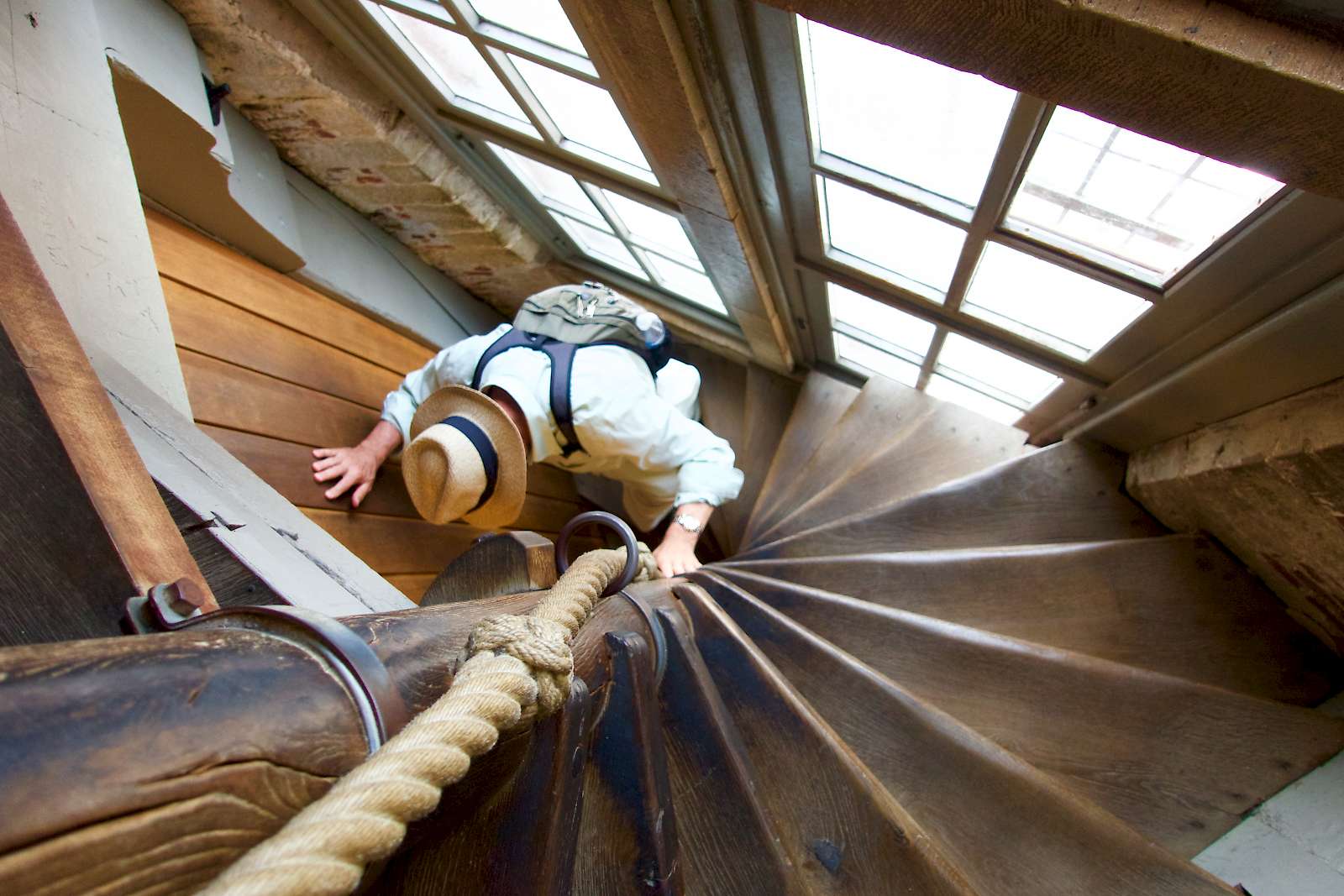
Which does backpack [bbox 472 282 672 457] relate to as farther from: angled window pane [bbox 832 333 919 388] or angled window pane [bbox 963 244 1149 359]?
angled window pane [bbox 963 244 1149 359]

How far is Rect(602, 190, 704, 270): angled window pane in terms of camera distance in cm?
231

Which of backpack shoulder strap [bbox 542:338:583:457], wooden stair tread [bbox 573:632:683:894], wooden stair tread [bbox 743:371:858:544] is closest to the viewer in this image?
wooden stair tread [bbox 573:632:683:894]

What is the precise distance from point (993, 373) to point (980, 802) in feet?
4.33

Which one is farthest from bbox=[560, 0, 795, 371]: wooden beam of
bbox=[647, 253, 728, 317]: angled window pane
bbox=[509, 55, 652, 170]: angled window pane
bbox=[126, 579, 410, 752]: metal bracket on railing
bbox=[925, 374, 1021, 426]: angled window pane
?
bbox=[126, 579, 410, 752]: metal bracket on railing

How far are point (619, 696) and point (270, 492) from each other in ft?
2.46

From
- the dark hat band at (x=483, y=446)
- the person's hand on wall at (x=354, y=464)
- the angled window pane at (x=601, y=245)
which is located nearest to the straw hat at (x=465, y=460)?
the dark hat band at (x=483, y=446)

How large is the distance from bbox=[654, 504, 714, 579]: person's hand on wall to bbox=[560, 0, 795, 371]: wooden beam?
695 mm

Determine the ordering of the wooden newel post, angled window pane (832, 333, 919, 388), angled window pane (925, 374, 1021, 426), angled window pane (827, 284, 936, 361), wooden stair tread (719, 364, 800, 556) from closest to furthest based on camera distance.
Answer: the wooden newel post → angled window pane (827, 284, 936, 361) → angled window pane (925, 374, 1021, 426) → angled window pane (832, 333, 919, 388) → wooden stair tread (719, 364, 800, 556)

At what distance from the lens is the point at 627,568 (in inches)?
39.8

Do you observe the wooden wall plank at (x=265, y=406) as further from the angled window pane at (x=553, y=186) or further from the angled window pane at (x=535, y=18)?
the angled window pane at (x=535, y=18)

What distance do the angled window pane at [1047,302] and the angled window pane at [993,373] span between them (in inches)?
6.3

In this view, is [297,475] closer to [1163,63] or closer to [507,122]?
[507,122]

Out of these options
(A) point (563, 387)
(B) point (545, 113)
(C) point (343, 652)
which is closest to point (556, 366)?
(A) point (563, 387)

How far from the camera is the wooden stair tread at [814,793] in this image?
1.14 m
